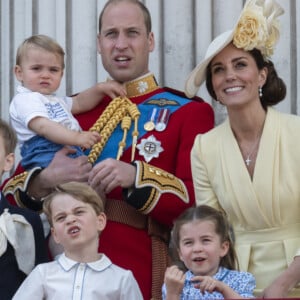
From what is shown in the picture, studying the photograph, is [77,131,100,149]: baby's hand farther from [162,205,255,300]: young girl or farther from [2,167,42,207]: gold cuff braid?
[162,205,255,300]: young girl

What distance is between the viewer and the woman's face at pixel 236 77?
225 inches

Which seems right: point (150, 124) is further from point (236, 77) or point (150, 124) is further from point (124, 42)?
point (236, 77)

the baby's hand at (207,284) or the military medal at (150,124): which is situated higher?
the military medal at (150,124)

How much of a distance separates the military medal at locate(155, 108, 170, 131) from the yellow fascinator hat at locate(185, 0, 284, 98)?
14.6 inches

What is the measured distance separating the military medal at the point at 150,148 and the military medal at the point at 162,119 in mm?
65

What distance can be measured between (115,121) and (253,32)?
790mm

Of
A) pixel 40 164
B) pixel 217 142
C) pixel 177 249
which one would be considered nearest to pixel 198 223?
pixel 177 249

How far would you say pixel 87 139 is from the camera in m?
5.96

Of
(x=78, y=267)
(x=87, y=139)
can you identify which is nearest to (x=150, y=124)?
(x=87, y=139)

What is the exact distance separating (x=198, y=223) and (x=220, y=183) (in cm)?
36

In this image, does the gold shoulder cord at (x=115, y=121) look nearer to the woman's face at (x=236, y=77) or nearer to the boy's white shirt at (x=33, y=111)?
the boy's white shirt at (x=33, y=111)

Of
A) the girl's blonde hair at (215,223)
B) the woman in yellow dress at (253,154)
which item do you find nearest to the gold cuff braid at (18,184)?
the woman in yellow dress at (253,154)

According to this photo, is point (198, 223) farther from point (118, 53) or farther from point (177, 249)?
point (118, 53)

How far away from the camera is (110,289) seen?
5.40 m
